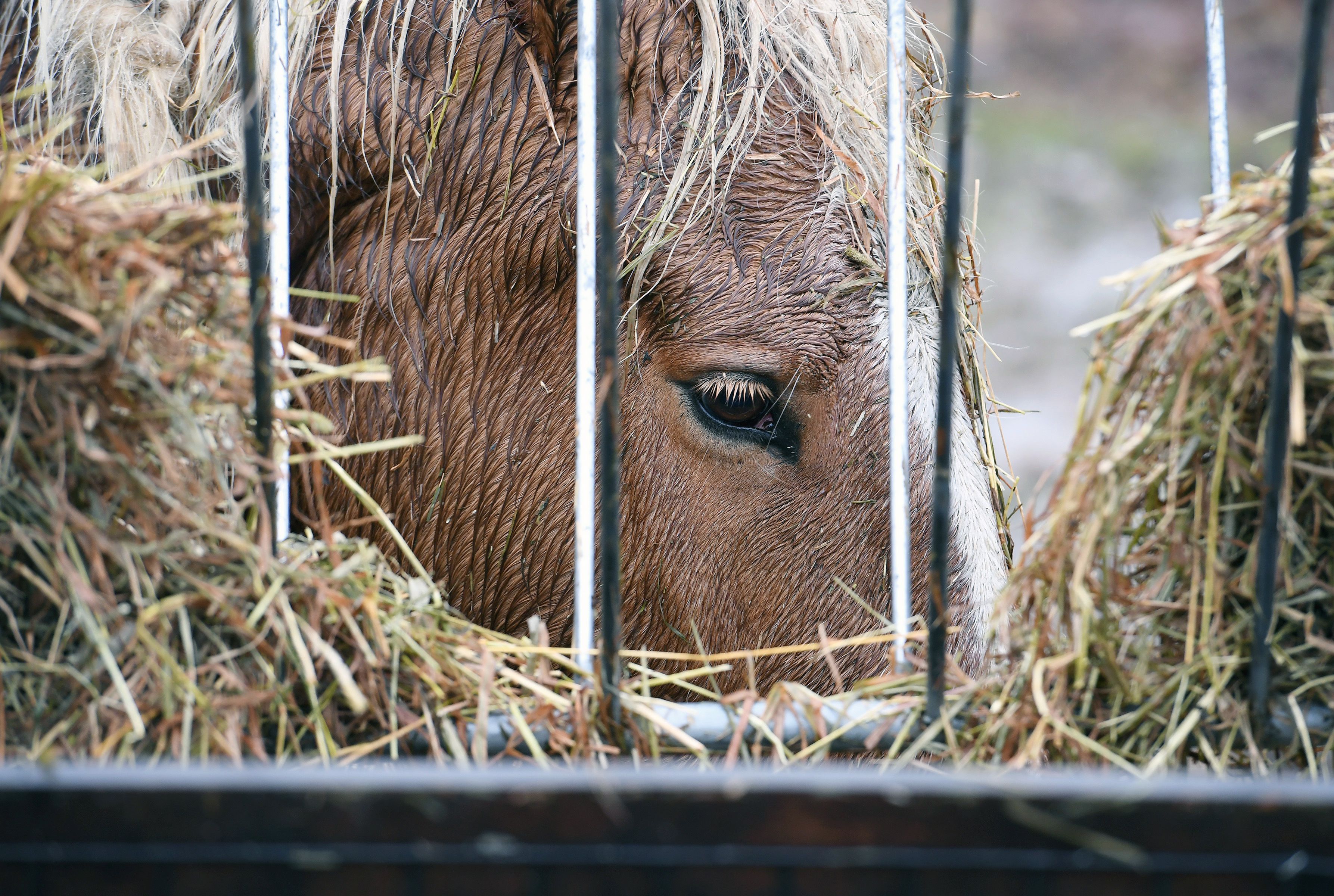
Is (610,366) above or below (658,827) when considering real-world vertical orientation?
above

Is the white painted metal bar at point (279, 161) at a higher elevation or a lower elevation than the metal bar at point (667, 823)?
higher

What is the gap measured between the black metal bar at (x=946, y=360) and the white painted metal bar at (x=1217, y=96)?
49cm

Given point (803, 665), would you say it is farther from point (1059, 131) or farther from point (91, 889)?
point (1059, 131)

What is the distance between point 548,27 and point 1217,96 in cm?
99

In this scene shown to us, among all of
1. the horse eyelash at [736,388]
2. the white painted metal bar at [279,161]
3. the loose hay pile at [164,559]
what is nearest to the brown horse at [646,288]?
the horse eyelash at [736,388]

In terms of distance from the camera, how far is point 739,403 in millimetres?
1756

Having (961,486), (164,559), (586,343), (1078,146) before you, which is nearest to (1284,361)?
(586,343)

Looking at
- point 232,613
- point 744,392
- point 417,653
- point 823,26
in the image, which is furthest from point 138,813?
point 823,26

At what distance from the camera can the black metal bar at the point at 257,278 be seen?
3.07 ft

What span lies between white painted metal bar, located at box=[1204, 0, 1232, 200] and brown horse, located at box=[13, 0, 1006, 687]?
512 mm

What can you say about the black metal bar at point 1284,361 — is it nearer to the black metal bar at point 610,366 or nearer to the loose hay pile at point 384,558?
the loose hay pile at point 384,558

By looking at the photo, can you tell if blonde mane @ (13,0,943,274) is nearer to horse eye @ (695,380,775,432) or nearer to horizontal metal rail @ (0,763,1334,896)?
horse eye @ (695,380,775,432)

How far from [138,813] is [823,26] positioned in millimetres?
1636

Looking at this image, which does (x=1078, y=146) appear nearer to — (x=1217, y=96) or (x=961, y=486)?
(x=961, y=486)
